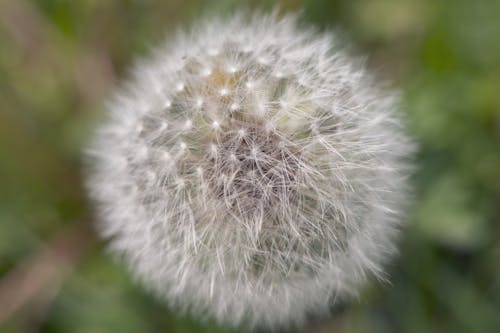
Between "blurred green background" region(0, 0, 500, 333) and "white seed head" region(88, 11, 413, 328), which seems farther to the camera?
"blurred green background" region(0, 0, 500, 333)

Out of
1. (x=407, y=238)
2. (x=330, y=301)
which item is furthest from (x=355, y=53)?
(x=330, y=301)

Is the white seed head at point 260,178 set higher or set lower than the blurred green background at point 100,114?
lower

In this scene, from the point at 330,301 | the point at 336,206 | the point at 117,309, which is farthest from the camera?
the point at 117,309

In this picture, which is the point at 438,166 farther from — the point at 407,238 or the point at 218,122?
the point at 218,122

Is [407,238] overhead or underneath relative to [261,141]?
overhead

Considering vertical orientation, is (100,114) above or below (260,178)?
above
